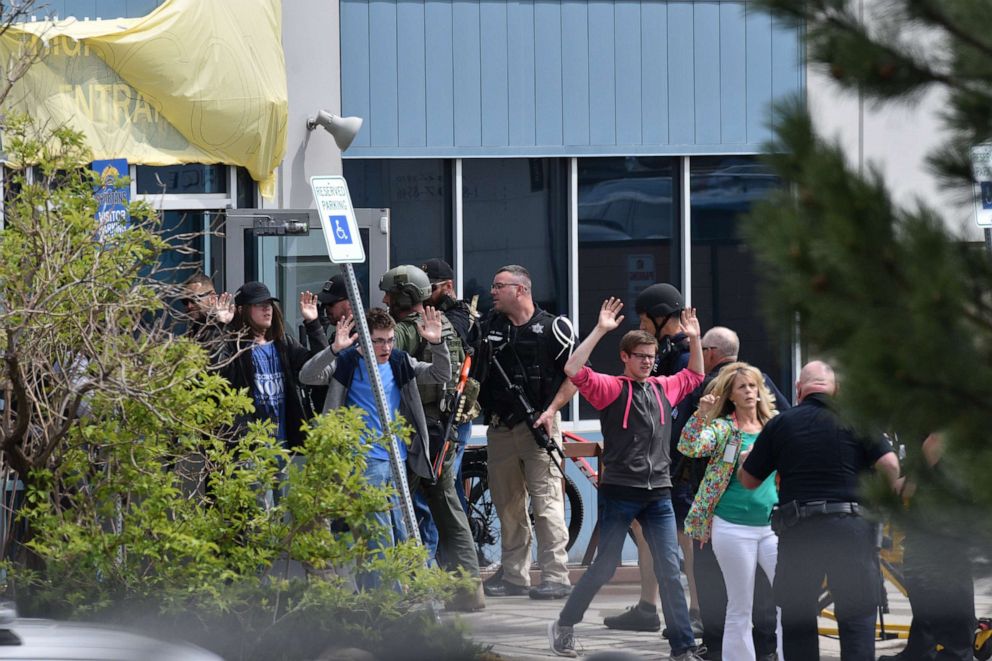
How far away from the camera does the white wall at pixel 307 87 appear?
12078 millimetres

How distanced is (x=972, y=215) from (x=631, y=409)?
5480mm

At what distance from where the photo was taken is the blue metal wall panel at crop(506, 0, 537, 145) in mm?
12484

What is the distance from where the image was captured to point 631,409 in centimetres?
902

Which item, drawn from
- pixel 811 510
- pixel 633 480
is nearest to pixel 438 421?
pixel 633 480

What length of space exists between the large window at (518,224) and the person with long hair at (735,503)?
14.4ft

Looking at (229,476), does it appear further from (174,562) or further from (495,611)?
(495,611)

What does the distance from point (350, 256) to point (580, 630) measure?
286cm

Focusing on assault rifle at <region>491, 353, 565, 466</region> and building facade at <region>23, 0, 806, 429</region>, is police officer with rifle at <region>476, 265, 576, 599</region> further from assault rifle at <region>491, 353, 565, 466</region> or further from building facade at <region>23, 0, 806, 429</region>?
building facade at <region>23, 0, 806, 429</region>

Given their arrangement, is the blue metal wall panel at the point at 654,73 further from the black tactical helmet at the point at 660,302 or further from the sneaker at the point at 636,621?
the sneaker at the point at 636,621

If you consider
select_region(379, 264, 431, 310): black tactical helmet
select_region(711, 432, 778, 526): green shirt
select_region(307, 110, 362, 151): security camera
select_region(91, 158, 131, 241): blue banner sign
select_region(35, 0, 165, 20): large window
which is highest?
select_region(35, 0, 165, 20): large window

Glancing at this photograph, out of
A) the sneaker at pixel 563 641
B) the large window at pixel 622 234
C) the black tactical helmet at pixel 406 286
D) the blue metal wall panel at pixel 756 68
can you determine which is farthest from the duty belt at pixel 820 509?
the blue metal wall panel at pixel 756 68

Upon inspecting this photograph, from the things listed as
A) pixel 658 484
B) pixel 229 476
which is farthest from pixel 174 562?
pixel 658 484

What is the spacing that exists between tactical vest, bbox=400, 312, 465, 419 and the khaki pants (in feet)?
2.53

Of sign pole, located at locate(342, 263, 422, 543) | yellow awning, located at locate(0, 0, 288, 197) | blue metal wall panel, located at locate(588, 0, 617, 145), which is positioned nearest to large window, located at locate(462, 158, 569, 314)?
blue metal wall panel, located at locate(588, 0, 617, 145)
